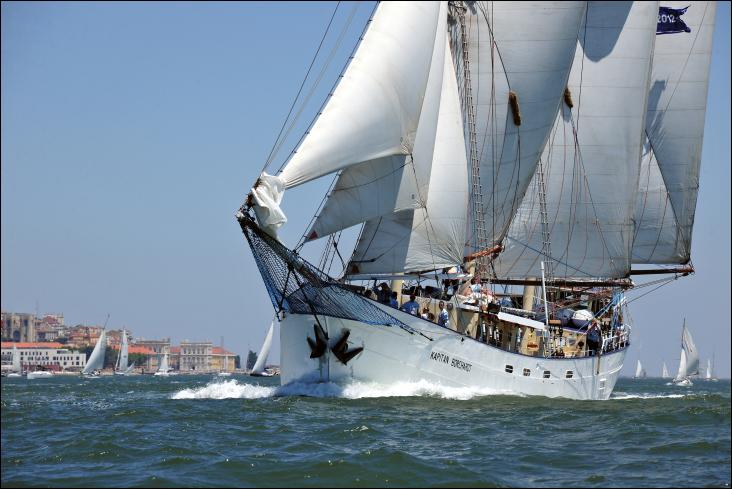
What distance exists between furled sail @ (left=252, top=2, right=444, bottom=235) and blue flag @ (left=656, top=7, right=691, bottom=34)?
18.1 metres

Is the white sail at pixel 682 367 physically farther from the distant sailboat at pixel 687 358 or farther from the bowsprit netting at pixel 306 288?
the bowsprit netting at pixel 306 288

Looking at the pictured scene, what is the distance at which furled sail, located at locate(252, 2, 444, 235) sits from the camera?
32125mm

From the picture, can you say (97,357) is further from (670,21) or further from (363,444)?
(363,444)

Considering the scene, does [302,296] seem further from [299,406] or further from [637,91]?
[637,91]

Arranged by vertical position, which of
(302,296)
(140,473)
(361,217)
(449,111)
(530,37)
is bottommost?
(140,473)

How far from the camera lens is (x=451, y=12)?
140 ft

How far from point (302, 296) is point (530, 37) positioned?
14445mm

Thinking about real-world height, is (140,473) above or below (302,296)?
below

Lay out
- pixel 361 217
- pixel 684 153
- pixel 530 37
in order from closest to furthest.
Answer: pixel 361 217
pixel 530 37
pixel 684 153

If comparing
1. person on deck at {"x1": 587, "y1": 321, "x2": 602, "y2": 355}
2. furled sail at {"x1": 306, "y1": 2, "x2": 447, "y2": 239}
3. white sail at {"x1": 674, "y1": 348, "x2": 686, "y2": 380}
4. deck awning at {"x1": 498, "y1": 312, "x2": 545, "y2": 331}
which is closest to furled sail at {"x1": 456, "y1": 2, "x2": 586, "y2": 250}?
deck awning at {"x1": 498, "y1": 312, "x2": 545, "y2": 331}

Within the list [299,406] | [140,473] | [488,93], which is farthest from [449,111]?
[140,473]

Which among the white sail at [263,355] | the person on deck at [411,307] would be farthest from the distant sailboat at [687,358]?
the person on deck at [411,307]

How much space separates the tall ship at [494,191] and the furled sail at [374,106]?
5cm

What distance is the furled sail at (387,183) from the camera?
3488 cm
